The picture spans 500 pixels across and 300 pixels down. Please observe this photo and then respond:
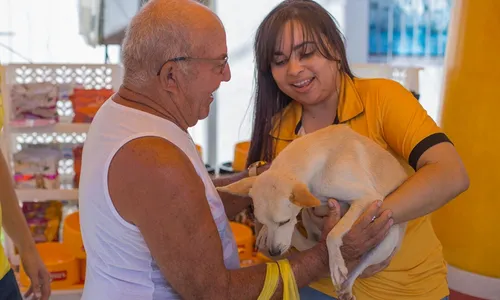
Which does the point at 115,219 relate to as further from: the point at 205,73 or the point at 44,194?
the point at 44,194

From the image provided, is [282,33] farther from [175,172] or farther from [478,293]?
[478,293]

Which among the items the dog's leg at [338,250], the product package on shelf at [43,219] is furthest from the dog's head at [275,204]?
the product package on shelf at [43,219]

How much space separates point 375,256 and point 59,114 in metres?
1.90

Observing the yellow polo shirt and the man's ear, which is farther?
the yellow polo shirt

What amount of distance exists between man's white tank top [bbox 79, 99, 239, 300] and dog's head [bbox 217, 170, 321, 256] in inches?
7.3

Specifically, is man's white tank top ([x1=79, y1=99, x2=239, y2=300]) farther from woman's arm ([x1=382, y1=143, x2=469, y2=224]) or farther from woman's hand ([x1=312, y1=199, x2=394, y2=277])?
woman's arm ([x1=382, y1=143, x2=469, y2=224])

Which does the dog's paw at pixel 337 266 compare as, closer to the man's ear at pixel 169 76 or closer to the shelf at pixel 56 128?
the man's ear at pixel 169 76

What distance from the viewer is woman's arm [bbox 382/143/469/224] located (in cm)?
140

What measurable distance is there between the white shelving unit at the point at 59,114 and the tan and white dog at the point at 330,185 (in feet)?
4.67

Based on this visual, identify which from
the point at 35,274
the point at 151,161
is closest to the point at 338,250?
the point at 151,161

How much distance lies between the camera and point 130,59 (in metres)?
1.24

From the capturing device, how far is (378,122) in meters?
1.56

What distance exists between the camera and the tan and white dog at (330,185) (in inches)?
55.7

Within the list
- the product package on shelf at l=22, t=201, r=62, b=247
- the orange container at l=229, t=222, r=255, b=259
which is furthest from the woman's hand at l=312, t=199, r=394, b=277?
the product package on shelf at l=22, t=201, r=62, b=247
